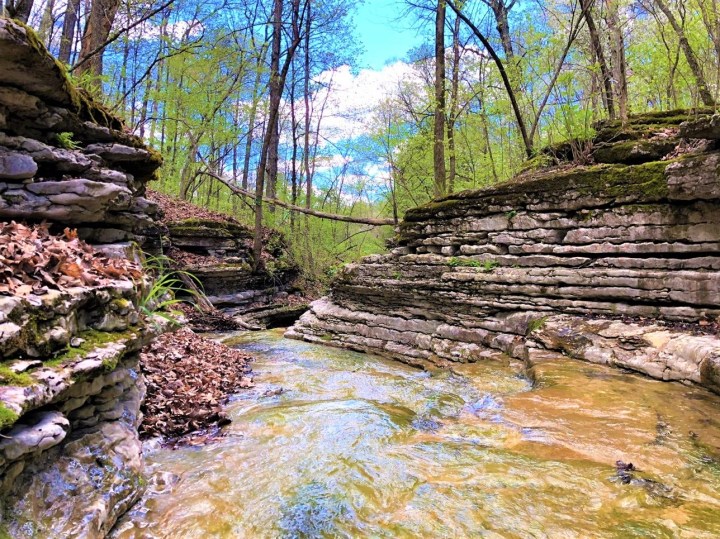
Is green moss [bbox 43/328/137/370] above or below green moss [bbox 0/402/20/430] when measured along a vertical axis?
above

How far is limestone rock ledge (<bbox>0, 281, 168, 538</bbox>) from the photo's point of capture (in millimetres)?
1996

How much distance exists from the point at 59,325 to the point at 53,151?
12.4ft

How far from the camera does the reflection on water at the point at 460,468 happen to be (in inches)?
93.0

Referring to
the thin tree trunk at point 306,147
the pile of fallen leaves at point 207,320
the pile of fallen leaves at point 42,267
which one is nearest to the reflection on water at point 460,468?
the pile of fallen leaves at point 42,267

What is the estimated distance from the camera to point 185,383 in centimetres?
503

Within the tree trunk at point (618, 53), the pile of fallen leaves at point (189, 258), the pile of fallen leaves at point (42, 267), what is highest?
the tree trunk at point (618, 53)

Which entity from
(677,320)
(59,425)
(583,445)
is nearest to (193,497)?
(59,425)

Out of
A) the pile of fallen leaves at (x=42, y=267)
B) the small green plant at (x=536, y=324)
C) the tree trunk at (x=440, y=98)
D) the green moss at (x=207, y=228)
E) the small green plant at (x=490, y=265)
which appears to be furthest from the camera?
the green moss at (x=207, y=228)

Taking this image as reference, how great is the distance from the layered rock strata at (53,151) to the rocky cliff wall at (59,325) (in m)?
0.01

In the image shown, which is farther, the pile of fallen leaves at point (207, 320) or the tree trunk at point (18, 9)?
the pile of fallen leaves at point (207, 320)

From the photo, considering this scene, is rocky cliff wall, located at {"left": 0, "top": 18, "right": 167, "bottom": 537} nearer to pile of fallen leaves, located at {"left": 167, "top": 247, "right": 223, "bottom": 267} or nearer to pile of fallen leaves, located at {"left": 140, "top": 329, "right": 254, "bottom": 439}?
pile of fallen leaves, located at {"left": 140, "top": 329, "right": 254, "bottom": 439}

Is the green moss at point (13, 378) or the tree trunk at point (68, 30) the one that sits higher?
the tree trunk at point (68, 30)

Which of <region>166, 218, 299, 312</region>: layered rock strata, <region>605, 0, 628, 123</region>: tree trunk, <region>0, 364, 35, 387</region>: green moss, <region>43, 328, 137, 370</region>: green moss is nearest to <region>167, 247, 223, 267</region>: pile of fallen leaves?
<region>166, 218, 299, 312</region>: layered rock strata

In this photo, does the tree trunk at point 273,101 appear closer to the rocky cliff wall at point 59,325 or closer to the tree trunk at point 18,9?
the tree trunk at point 18,9
